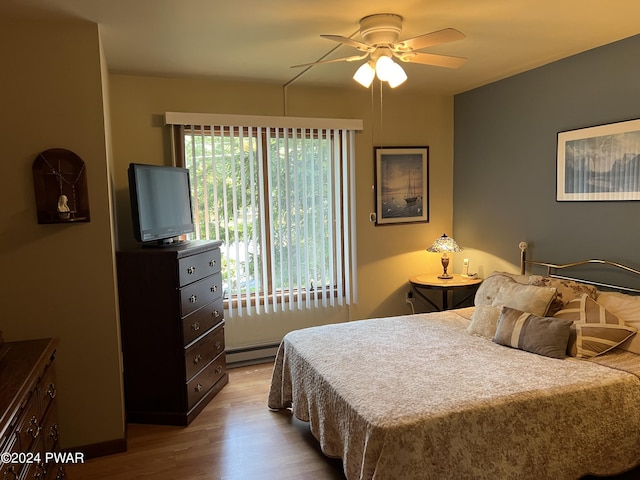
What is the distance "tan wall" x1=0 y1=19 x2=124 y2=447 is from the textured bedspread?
125cm

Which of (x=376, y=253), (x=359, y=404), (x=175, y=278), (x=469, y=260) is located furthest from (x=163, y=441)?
(x=469, y=260)

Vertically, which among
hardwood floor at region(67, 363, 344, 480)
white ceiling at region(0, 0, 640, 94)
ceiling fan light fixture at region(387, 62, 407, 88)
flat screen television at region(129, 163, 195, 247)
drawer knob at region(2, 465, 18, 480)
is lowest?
hardwood floor at region(67, 363, 344, 480)

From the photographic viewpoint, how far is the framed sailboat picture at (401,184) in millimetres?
4570

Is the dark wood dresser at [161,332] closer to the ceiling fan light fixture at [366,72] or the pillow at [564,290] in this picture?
the ceiling fan light fixture at [366,72]

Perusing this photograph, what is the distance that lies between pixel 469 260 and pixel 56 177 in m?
3.63

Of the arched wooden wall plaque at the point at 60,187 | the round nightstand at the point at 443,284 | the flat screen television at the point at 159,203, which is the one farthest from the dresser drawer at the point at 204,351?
the round nightstand at the point at 443,284

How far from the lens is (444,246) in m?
4.39

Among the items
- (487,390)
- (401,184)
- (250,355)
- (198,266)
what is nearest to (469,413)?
(487,390)

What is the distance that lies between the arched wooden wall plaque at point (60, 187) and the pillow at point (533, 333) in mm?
2626

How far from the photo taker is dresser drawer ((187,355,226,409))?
128 inches

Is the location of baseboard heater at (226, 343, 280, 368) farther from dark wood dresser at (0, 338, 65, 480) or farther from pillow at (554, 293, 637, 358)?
pillow at (554, 293, 637, 358)

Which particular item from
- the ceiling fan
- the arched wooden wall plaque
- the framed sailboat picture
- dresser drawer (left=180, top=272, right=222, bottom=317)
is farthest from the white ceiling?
dresser drawer (left=180, top=272, right=222, bottom=317)

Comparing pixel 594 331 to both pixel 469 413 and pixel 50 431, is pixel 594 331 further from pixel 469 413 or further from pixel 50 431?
pixel 50 431

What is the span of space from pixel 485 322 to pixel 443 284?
1.06 meters
